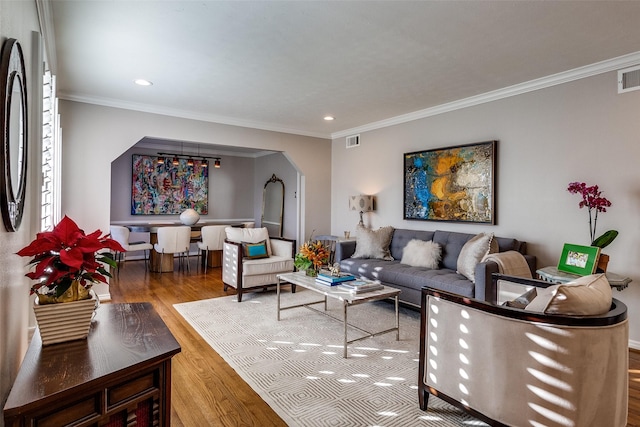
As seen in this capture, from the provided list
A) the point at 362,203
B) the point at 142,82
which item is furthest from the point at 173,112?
the point at 362,203

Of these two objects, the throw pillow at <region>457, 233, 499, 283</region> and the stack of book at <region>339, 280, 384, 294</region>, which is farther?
the throw pillow at <region>457, 233, 499, 283</region>

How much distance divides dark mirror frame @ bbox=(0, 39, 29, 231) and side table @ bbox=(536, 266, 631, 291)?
11.6 ft

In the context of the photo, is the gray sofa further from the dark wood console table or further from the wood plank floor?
the dark wood console table

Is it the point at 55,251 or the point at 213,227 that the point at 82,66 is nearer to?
the point at 55,251

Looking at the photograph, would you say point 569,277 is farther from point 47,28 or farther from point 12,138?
point 47,28

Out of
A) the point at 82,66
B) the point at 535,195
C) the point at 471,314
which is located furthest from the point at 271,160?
the point at 471,314

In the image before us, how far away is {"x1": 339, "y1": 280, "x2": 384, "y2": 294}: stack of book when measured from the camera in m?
3.22

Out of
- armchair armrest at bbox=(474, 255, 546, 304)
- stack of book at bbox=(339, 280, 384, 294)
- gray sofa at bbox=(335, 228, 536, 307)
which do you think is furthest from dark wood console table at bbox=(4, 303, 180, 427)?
armchair armrest at bbox=(474, 255, 546, 304)

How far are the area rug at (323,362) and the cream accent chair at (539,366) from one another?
45 centimetres

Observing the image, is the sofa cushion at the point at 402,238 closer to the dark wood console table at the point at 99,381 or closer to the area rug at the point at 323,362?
the area rug at the point at 323,362

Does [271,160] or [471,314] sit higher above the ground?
[271,160]

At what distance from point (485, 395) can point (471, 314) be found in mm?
397

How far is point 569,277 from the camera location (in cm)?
299

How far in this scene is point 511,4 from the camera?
2387mm
